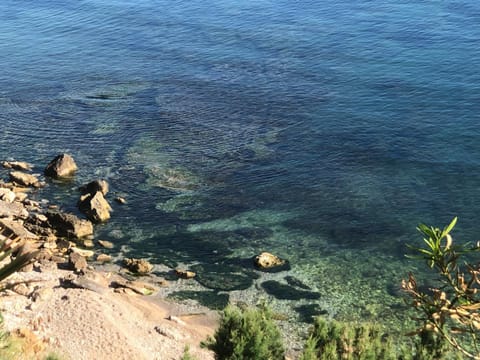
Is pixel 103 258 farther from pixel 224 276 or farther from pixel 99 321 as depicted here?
pixel 99 321

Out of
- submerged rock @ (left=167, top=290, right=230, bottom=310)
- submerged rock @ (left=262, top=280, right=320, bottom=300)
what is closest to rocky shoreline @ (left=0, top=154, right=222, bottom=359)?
submerged rock @ (left=167, top=290, right=230, bottom=310)

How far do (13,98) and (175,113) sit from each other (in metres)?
18.5

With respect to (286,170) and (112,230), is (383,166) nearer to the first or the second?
(286,170)

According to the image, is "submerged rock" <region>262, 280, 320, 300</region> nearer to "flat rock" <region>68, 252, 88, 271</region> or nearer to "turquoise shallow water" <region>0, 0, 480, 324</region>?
"turquoise shallow water" <region>0, 0, 480, 324</region>

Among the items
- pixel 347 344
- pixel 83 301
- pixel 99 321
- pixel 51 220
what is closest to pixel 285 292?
pixel 347 344

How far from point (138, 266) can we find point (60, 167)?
14257mm

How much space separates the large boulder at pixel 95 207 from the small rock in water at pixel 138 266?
18.8 feet

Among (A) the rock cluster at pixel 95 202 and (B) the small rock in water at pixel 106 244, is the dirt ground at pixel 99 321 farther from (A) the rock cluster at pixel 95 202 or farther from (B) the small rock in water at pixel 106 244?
(A) the rock cluster at pixel 95 202

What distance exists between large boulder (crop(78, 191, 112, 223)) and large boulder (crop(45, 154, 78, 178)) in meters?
4.79

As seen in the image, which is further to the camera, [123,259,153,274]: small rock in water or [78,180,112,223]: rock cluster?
[78,180,112,223]: rock cluster

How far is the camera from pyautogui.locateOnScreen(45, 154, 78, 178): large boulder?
1734 inches

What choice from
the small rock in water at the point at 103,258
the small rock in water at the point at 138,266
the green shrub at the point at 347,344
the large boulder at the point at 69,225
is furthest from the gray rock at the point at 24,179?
the green shrub at the point at 347,344

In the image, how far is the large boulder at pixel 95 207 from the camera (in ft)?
126

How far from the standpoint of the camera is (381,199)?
41844 mm
